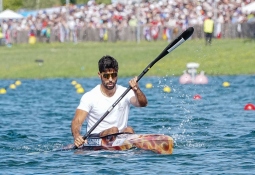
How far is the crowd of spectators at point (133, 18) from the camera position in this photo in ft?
150

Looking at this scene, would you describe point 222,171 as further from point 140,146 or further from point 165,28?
point 165,28

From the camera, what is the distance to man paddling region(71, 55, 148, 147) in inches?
528

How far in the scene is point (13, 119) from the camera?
2067cm

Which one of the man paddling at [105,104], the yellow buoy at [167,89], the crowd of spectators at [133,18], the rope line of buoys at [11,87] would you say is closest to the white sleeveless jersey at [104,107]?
the man paddling at [105,104]

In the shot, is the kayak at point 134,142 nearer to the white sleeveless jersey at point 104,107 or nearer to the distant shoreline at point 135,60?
the white sleeveless jersey at point 104,107

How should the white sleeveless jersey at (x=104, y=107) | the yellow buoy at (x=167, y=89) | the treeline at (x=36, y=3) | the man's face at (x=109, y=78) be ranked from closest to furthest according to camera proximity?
the man's face at (x=109, y=78) < the white sleeveless jersey at (x=104, y=107) < the yellow buoy at (x=167, y=89) < the treeline at (x=36, y=3)

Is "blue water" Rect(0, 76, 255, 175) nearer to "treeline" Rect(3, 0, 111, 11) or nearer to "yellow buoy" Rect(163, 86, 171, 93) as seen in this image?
"yellow buoy" Rect(163, 86, 171, 93)

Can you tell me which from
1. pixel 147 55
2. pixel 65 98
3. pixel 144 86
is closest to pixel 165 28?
pixel 147 55

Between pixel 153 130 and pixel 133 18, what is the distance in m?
32.6

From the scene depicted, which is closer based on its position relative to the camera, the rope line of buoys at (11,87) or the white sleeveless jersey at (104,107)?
the white sleeveless jersey at (104,107)

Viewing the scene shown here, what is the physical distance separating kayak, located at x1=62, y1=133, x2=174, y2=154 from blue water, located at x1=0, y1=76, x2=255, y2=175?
4.1 inches

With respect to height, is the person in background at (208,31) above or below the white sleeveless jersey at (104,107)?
above

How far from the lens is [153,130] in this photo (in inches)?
709

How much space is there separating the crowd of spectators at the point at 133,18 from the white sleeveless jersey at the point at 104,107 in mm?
29567
